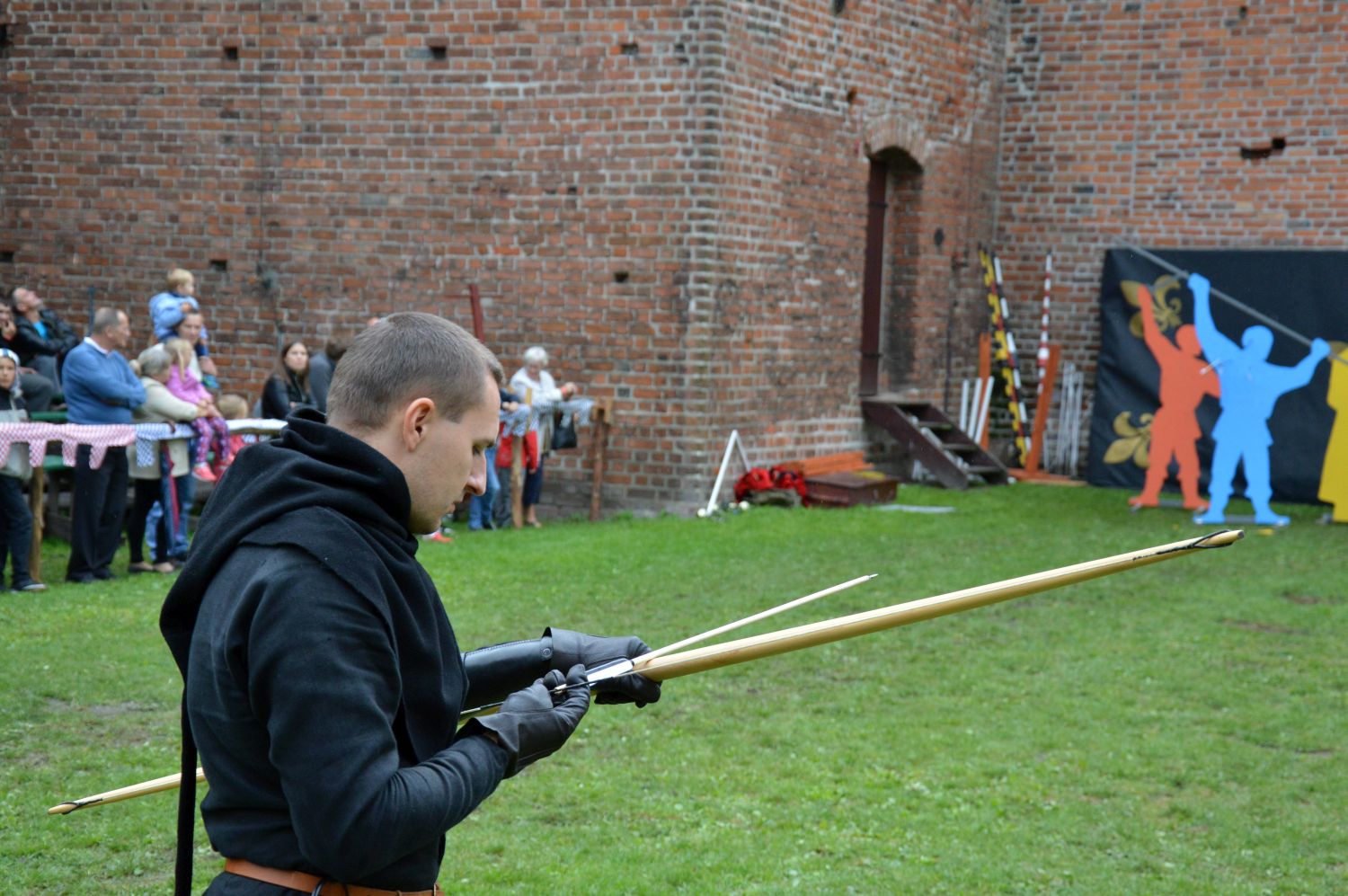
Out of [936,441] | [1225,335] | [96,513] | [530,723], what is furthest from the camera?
[936,441]

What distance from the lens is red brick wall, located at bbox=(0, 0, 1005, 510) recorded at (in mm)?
12477

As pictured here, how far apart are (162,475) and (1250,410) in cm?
939

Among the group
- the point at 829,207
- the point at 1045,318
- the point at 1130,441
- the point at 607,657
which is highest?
the point at 829,207

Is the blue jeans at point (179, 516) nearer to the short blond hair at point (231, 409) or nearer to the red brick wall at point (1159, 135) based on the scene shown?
the short blond hair at point (231, 409)

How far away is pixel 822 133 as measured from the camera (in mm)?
13930

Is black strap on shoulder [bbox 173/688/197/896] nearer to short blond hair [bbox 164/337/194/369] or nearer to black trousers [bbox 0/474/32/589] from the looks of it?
black trousers [bbox 0/474/32/589]

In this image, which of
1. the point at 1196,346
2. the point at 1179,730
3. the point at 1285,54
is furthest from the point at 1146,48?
the point at 1179,730

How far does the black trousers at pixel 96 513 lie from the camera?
8.88 meters

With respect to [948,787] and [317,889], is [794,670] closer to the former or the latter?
[948,787]

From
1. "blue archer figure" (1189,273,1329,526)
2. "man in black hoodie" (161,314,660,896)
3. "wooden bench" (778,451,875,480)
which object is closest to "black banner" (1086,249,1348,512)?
"blue archer figure" (1189,273,1329,526)

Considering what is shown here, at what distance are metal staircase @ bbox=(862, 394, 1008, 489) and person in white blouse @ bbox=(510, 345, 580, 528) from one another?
14.6 ft

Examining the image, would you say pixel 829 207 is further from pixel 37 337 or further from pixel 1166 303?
pixel 37 337

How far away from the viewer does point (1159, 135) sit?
1644 cm

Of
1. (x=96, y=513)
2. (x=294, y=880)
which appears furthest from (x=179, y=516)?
(x=294, y=880)
